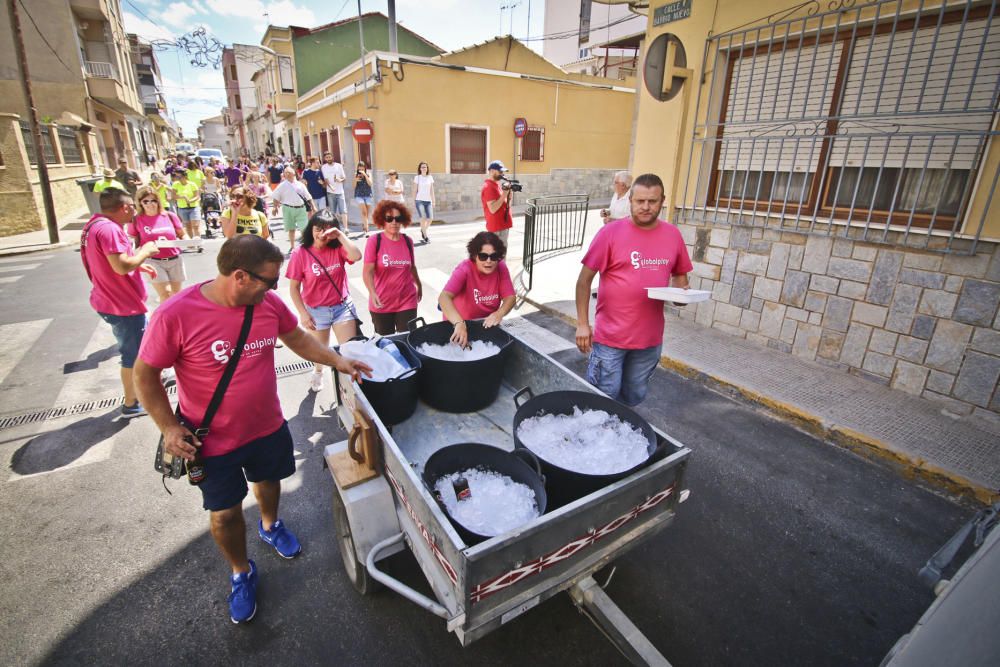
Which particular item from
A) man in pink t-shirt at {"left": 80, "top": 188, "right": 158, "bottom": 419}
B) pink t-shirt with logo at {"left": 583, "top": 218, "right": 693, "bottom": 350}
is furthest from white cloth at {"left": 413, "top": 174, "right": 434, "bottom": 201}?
pink t-shirt with logo at {"left": 583, "top": 218, "right": 693, "bottom": 350}

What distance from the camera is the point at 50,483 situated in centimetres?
361

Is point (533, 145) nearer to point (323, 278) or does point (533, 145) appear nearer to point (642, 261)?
point (323, 278)

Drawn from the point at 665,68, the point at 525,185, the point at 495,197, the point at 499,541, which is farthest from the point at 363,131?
the point at 499,541

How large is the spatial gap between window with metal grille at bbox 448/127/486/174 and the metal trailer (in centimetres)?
1571

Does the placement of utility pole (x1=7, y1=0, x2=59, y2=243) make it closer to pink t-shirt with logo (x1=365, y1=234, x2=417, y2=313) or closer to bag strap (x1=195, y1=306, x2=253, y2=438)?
pink t-shirt with logo (x1=365, y1=234, x2=417, y2=313)

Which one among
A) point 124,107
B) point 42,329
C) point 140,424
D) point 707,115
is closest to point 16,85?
point 124,107

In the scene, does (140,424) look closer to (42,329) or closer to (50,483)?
(50,483)

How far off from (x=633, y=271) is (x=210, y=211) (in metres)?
13.4

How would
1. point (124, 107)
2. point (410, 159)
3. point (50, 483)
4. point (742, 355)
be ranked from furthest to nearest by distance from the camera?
point (124, 107) < point (410, 159) < point (742, 355) < point (50, 483)

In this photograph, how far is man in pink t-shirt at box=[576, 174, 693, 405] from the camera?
3.31 m

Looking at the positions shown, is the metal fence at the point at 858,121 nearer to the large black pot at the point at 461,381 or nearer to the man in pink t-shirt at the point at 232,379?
the large black pot at the point at 461,381

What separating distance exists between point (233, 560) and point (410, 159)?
1536 centimetres

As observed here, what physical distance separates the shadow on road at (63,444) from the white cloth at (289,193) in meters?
6.97

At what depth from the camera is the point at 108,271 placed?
4.05 m
